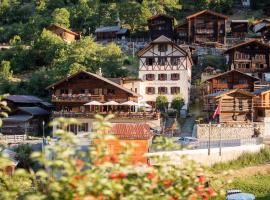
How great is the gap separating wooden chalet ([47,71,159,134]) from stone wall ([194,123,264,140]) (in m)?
4.36

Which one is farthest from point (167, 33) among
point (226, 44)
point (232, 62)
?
point (232, 62)

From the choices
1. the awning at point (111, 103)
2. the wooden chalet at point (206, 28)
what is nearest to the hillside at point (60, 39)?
the wooden chalet at point (206, 28)

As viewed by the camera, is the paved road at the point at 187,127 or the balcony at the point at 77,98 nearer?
the paved road at the point at 187,127

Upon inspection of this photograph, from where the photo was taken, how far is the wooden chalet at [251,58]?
53.5 meters

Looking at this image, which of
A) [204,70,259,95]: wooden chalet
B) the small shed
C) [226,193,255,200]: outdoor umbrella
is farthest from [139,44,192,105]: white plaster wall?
[226,193,255,200]: outdoor umbrella

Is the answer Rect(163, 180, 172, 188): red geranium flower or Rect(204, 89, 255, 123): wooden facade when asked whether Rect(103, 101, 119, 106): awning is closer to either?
Rect(204, 89, 255, 123): wooden facade

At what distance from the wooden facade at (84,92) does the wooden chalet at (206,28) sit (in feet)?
73.2

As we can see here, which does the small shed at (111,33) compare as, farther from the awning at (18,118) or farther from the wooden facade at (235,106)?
the wooden facade at (235,106)

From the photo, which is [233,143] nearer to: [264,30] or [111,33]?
[264,30]

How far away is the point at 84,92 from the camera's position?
43656 millimetres

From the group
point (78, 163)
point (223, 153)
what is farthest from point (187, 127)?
point (78, 163)

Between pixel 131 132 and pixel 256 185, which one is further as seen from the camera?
pixel 131 132

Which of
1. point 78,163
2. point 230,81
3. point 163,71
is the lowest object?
point 78,163

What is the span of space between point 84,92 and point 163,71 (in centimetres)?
888
